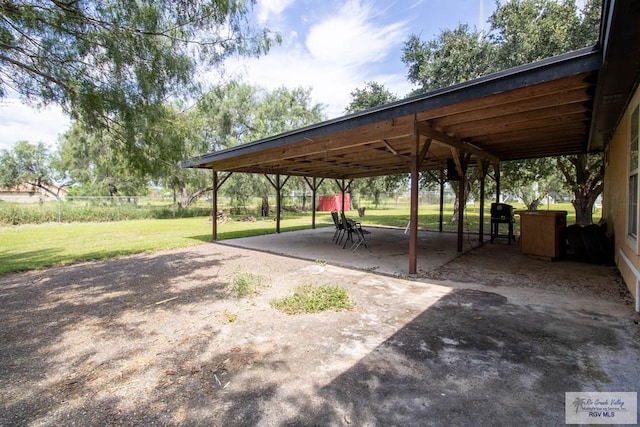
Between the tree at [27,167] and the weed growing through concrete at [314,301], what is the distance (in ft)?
107

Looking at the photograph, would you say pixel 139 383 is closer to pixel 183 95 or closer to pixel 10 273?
A: pixel 183 95

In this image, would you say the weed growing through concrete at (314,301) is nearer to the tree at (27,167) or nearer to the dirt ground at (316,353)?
the dirt ground at (316,353)

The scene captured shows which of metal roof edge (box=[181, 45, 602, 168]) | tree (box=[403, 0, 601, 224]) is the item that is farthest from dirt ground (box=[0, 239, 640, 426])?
tree (box=[403, 0, 601, 224])

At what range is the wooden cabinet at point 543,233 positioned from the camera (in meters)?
5.44

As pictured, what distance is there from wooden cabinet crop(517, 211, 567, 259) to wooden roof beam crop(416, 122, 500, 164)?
1566 millimetres

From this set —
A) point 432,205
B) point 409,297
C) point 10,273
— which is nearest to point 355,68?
point 409,297

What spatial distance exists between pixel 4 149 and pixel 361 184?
3277 centimetres

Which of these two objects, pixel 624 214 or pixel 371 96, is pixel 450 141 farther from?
pixel 371 96

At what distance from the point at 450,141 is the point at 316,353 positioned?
4355 millimetres

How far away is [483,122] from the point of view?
4.51m

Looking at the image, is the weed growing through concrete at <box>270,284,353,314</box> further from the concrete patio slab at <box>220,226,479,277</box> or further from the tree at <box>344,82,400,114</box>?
the tree at <box>344,82,400,114</box>

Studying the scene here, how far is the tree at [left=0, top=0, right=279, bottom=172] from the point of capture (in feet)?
9.93

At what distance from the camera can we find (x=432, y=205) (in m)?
29.2

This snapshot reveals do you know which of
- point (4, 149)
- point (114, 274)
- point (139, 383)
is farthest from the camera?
point (4, 149)
